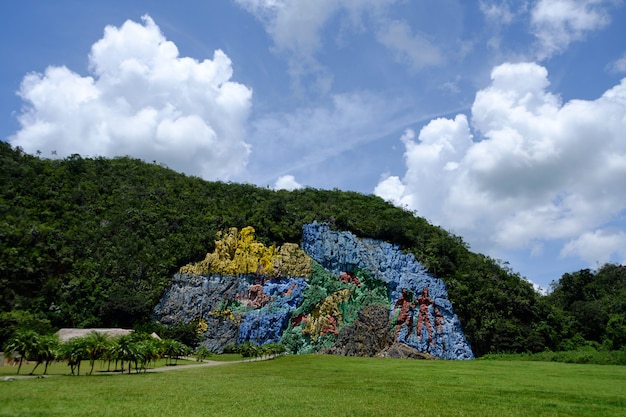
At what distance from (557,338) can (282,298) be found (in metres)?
38.7

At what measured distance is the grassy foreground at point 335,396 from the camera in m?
18.1

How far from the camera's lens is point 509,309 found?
2552 inches

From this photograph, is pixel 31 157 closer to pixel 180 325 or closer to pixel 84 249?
pixel 84 249

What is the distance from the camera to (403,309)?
62.0 m

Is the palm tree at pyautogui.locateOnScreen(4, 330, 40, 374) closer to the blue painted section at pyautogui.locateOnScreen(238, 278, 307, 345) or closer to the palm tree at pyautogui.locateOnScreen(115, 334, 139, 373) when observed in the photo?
the palm tree at pyautogui.locateOnScreen(115, 334, 139, 373)

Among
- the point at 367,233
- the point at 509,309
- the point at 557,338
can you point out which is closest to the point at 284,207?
the point at 367,233

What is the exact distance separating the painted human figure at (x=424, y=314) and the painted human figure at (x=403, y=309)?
3.95 ft

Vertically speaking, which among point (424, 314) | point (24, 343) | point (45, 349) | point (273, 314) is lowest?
point (45, 349)

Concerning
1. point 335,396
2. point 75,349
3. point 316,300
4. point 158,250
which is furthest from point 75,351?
point 316,300

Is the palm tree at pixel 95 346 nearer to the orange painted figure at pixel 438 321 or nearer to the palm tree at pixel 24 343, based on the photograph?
the palm tree at pixel 24 343

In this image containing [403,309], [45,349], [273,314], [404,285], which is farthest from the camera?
[404,285]

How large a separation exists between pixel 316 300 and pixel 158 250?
2425 centimetres

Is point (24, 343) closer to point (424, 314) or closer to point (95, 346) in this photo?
point (95, 346)

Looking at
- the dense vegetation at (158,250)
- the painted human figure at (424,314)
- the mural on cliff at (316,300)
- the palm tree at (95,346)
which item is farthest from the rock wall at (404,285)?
the palm tree at (95,346)
